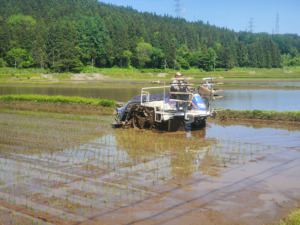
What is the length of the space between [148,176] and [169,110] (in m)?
6.81

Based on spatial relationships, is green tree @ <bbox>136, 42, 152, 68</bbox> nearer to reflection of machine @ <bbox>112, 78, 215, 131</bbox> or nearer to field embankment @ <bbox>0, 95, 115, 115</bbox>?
field embankment @ <bbox>0, 95, 115, 115</bbox>

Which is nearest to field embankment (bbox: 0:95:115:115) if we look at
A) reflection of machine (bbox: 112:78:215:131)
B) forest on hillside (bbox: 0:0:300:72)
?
reflection of machine (bbox: 112:78:215:131)

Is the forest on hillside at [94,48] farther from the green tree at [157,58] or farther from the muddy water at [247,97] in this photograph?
the muddy water at [247,97]

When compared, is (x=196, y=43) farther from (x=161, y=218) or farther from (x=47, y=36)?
(x=161, y=218)

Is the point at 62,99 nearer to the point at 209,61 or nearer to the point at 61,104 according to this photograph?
the point at 61,104

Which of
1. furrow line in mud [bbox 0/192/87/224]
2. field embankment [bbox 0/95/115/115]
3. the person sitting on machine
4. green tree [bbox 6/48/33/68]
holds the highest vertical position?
green tree [bbox 6/48/33/68]

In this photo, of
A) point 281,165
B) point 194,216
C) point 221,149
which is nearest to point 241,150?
point 221,149

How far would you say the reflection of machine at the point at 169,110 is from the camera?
641 inches

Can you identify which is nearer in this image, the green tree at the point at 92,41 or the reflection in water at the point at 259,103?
the reflection in water at the point at 259,103

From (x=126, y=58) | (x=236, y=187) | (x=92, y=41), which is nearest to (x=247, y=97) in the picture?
(x=236, y=187)

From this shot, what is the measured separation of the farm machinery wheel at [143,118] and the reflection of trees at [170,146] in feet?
1.07

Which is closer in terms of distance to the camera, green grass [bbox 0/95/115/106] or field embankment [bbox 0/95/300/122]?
field embankment [bbox 0/95/300/122]

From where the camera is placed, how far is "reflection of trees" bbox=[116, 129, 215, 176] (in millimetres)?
11812

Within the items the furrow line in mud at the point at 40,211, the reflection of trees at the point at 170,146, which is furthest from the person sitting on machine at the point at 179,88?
the furrow line in mud at the point at 40,211
